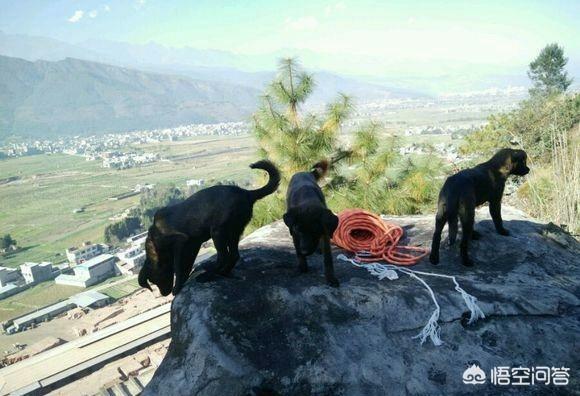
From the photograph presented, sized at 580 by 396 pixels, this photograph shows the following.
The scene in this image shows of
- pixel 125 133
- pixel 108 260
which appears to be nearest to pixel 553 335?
pixel 108 260

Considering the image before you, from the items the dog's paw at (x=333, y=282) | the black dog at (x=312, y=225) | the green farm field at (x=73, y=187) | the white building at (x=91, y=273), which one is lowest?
the green farm field at (x=73, y=187)

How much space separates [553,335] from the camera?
4379 millimetres

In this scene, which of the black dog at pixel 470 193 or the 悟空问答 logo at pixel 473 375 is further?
the black dog at pixel 470 193

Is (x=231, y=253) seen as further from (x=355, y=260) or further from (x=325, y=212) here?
(x=355, y=260)

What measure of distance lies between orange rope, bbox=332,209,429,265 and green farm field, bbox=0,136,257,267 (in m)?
38.2

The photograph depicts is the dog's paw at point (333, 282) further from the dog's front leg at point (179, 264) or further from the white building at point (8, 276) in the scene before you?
the white building at point (8, 276)

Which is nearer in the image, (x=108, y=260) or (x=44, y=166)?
(x=108, y=260)

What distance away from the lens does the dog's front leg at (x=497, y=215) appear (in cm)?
636

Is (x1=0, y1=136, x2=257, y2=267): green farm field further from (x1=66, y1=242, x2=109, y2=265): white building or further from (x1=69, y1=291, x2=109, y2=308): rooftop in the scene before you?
(x1=69, y1=291, x2=109, y2=308): rooftop

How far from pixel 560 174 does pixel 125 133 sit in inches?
6399

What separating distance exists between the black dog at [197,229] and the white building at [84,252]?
34782 mm

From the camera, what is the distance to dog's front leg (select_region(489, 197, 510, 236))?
636 cm

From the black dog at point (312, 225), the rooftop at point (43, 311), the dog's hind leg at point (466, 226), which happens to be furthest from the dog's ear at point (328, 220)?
the rooftop at point (43, 311)

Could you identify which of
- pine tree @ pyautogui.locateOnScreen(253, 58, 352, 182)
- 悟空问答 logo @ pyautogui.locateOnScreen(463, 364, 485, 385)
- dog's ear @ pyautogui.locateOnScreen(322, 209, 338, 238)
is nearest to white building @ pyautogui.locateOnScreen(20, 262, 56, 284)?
pine tree @ pyautogui.locateOnScreen(253, 58, 352, 182)
